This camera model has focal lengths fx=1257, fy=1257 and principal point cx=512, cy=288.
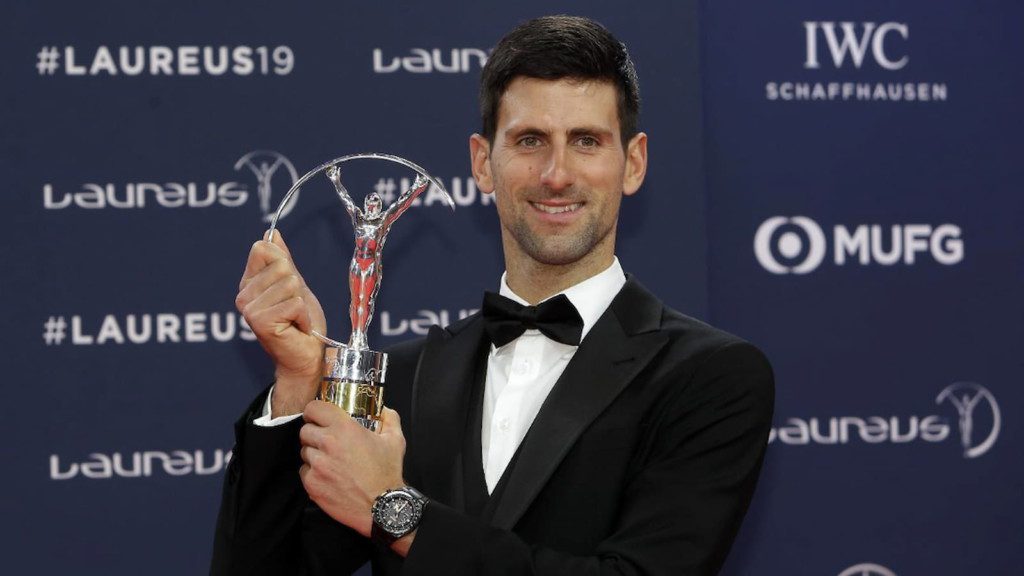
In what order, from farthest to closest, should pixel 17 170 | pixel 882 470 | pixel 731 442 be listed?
pixel 882 470 → pixel 17 170 → pixel 731 442

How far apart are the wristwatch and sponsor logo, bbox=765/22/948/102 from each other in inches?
90.6

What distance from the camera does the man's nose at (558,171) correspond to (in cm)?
220

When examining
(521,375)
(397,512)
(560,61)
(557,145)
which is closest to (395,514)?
(397,512)

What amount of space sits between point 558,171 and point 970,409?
2147 mm

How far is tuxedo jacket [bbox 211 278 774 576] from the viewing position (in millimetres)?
1962

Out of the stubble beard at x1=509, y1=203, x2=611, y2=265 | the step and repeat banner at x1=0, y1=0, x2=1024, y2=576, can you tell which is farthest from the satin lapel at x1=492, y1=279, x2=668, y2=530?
the step and repeat banner at x1=0, y1=0, x2=1024, y2=576

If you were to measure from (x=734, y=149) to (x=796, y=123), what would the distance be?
0.69 ft

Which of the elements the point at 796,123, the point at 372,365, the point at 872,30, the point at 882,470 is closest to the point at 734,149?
the point at 796,123

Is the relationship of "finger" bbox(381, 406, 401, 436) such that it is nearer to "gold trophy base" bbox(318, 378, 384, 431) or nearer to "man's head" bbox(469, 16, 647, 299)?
"gold trophy base" bbox(318, 378, 384, 431)

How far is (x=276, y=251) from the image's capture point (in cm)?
199

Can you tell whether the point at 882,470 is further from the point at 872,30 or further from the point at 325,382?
the point at 325,382

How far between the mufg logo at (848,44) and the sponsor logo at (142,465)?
2.12 m

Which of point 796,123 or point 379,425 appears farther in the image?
point 796,123

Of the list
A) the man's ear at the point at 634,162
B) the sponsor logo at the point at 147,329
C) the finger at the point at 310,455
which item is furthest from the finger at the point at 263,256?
the sponsor logo at the point at 147,329
